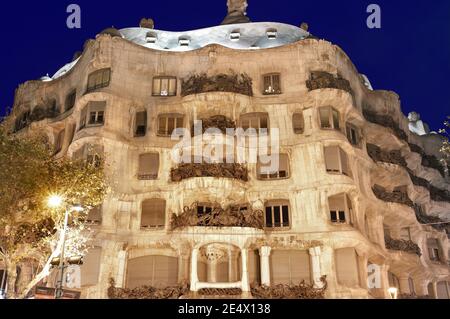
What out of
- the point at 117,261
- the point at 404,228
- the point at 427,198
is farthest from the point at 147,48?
the point at 427,198

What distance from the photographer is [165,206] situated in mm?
40438

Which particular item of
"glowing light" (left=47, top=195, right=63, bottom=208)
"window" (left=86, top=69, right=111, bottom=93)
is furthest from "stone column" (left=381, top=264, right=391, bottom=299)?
"window" (left=86, top=69, right=111, bottom=93)

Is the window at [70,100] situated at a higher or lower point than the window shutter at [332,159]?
higher

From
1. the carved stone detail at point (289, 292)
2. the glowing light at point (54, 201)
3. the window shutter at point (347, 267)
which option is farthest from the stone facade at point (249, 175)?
the glowing light at point (54, 201)

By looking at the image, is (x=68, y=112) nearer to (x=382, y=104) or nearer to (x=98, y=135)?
(x=98, y=135)

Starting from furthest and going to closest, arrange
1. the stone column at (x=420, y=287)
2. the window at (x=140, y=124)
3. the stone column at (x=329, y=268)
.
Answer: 1. the stone column at (x=420, y=287)
2. the window at (x=140, y=124)
3. the stone column at (x=329, y=268)

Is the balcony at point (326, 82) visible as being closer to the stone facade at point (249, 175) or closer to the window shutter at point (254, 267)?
the stone facade at point (249, 175)

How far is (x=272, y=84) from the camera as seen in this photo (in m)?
45.5

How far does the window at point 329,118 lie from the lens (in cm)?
4275

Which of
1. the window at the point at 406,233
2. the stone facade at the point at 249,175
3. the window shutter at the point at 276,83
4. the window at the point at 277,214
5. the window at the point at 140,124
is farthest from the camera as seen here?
the window at the point at 406,233

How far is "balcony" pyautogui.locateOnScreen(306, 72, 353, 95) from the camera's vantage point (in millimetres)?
43250

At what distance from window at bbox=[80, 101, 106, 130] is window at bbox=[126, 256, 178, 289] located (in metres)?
11.3

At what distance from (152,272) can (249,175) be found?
10.3 meters

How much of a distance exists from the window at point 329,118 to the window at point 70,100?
2129 cm
